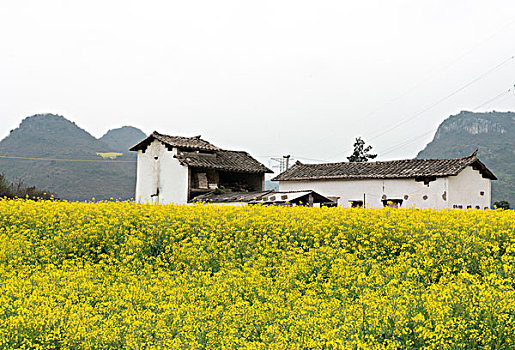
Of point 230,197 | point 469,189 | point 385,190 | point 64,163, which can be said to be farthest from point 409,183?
point 64,163

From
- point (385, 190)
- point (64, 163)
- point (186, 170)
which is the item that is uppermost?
Result: point (64, 163)

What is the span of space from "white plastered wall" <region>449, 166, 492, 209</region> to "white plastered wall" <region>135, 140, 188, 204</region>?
13.6 meters

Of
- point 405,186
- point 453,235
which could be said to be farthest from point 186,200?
point 453,235

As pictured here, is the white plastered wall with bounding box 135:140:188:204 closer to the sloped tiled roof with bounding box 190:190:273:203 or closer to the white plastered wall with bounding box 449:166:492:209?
the sloped tiled roof with bounding box 190:190:273:203

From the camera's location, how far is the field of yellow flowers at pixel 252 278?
5.29 meters

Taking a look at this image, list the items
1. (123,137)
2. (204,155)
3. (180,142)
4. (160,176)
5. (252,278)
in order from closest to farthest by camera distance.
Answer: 1. (252,278)
2. (160,176)
3. (180,142)
4. (204,155)
5. (123,137)

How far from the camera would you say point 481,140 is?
86875 millimetres

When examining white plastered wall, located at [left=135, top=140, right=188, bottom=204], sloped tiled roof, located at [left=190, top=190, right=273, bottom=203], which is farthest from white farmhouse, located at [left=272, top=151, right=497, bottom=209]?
white plastered wall, located at [left=135, top=140, right=188, bottom=204]

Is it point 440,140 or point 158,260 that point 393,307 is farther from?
point 440,140

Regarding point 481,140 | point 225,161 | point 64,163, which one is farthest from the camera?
point 481,140

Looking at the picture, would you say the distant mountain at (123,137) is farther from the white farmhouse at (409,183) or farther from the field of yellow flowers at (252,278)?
the field of yellow flowers at (252,278)

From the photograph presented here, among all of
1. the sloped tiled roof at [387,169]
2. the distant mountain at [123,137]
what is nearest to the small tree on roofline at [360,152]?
the sloped tiled roof at [387,169]

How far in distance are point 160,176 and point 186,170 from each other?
98.9 inches

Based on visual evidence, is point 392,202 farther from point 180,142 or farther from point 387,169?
point 180,142
